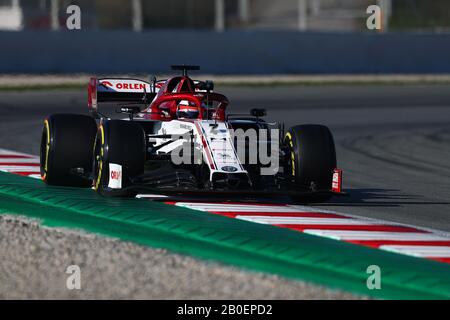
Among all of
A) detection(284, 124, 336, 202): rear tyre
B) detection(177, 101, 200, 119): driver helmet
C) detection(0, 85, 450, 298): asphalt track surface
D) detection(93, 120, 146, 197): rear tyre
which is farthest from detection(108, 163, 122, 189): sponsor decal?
detection(284, 124, 336, 202): rear tyre

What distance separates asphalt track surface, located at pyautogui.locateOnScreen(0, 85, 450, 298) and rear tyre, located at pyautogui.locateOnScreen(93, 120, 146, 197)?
3.67ft

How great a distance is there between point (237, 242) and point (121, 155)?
196 cm

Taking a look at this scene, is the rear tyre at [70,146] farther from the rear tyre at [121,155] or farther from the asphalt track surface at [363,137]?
the asphalt track surface at [363,137]

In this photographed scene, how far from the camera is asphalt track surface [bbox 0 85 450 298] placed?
10170 mm

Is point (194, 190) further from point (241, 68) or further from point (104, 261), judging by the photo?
point (241, 68)

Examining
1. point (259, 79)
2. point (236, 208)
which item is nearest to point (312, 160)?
point (236, 208)

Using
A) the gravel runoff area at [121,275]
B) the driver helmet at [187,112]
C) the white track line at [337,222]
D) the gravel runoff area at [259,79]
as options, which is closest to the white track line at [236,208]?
the white track line at [337,222]

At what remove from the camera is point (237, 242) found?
28.8 feet

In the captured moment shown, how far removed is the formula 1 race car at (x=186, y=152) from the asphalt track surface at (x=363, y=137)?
2.11ft

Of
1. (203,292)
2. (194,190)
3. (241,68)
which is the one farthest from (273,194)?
(241,68)

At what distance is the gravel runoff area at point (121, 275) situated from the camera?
280 inches

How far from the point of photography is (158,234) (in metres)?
9.12

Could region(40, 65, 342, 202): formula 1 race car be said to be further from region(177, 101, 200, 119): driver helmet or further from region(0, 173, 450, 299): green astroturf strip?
region(0, 173, 450, 299): green astroturf strip

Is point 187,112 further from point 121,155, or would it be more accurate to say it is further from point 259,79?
point 259,79
